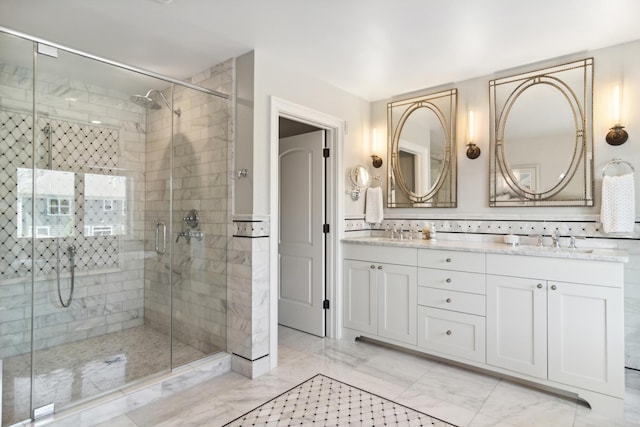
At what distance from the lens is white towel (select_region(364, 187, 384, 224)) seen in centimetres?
377

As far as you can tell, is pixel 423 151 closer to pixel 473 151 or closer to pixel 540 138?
pixel 473 151

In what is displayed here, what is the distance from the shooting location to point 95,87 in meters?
2.60

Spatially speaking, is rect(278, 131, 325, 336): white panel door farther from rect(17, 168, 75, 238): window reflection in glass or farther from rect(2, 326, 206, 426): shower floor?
rect(17, 168, 75, 238): window reflection in glass

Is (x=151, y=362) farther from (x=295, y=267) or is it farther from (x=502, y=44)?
(x=502, y=44)

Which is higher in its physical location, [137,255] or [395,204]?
[395,204]

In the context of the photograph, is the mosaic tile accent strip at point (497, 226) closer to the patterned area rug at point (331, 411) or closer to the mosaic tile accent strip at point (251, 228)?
the mosaic tile accent strip at point (251, 228)

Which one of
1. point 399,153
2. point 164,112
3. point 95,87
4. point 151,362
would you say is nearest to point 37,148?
point 95,87

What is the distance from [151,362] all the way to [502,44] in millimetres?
3499

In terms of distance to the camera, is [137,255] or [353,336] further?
[353,336]

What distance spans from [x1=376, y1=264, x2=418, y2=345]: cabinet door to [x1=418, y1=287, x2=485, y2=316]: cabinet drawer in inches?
3.7

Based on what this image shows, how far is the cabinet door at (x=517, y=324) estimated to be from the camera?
2395 mm

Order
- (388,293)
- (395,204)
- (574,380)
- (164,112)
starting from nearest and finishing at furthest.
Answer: (574,380) < (164,112) < (388,293) < (395,204)

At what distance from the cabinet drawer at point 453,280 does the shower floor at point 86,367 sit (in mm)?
1903

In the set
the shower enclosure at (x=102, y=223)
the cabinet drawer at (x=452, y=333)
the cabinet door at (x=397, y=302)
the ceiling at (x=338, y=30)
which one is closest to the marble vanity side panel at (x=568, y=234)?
the cabinet door at (x=397, y=302)
